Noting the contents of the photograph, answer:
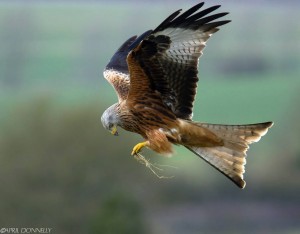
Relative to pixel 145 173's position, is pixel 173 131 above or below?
above

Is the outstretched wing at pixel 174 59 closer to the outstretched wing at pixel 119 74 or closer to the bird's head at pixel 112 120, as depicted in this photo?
the bird's head at pixel 112 120

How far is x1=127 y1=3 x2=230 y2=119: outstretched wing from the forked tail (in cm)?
39

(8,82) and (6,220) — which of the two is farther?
(8,82)

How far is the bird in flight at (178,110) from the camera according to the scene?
10.4 m

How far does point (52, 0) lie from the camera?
2498 inches

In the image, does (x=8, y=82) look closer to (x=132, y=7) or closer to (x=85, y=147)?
(x=132, y=7)

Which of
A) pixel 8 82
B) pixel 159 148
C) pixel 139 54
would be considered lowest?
pixel 8 82

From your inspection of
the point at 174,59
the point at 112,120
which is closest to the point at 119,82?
the point at 112,120

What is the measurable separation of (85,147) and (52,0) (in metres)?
30.7

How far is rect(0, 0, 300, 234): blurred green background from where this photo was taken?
32.2m

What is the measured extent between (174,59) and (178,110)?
0.54m

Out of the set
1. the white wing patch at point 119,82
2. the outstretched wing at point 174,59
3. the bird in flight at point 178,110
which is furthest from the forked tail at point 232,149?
the white wing patch at point 119,82

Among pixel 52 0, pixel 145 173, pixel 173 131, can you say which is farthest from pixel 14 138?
pixel 52 0

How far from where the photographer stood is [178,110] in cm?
1075
